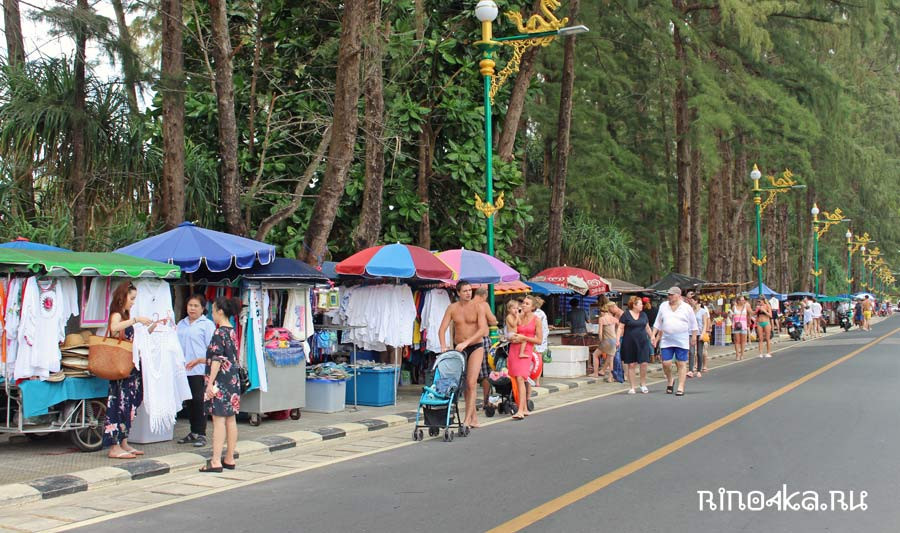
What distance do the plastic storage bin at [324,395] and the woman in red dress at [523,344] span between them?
9.36ft

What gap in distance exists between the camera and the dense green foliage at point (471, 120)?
15609 mm

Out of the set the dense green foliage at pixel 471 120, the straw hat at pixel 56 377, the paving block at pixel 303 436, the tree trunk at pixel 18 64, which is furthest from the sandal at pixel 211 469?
the tree trunk at pixel 18 64

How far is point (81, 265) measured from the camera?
10.1 metres

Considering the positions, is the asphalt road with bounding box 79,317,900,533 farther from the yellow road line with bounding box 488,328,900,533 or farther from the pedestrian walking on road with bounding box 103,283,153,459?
the pedestrian walking on road with bounding box 103,283,153,459

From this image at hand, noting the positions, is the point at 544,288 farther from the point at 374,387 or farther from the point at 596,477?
the point at 596,477

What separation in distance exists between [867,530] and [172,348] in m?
7.85

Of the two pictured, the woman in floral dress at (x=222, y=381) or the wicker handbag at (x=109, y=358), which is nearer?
the woman in floral dress at (x=222, y=381)

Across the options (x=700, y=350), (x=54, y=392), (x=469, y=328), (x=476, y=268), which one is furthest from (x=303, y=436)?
(x=700, y=350)

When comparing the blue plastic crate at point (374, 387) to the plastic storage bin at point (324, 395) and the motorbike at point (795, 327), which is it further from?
the motorbike at point (795, 327)

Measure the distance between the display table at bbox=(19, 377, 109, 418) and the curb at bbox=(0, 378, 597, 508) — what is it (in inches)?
52.6

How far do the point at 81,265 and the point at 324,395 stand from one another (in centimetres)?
492

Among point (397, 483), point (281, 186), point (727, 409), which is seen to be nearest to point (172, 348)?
point (397, 483)

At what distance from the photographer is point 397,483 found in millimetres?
8516

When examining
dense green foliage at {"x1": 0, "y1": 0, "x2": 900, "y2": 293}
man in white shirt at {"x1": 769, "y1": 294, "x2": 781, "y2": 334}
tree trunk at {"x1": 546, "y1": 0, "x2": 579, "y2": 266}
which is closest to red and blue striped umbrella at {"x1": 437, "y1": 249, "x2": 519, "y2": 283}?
dense green foliage at {"x1": 0, "y1": 0, "x2": 900, "y2": 293}
